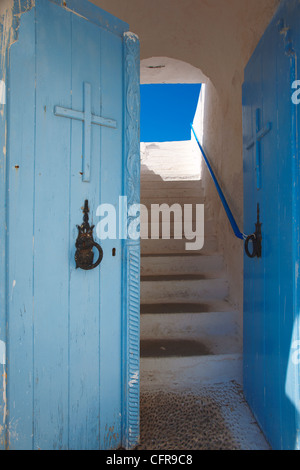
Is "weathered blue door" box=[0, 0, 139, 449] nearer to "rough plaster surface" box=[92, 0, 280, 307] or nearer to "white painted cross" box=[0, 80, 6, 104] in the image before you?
"white painted cross" box=[0, 80, 6, 104]

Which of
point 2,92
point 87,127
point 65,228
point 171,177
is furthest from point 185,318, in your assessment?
point 171,177

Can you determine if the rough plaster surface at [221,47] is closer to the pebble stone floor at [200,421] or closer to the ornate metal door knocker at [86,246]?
the pebble stone floor at [200,421]

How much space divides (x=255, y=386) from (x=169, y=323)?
2.34ft

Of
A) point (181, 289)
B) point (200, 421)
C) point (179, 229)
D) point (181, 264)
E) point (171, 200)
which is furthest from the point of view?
point (171, 200)

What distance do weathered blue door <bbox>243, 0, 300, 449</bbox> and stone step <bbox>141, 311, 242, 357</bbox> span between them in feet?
1.45

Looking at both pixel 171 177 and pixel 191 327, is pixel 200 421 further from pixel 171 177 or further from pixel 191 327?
pixel 171 177

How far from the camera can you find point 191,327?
2.07 m

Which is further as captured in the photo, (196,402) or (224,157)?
(224,157)

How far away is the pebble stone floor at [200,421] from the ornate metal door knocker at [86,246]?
0.89 meters

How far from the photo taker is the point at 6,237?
3.47 feet

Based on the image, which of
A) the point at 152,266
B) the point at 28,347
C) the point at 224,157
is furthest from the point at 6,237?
the point at 224,157

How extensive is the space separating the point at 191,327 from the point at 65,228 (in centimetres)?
132

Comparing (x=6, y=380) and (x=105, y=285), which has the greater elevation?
(x=105, y=285)

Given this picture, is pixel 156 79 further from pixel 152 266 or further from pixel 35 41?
pixel 35 41
